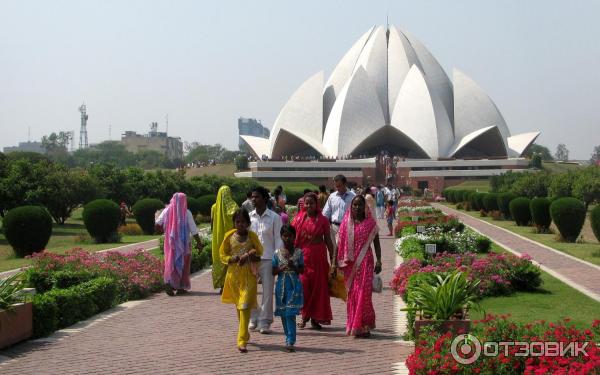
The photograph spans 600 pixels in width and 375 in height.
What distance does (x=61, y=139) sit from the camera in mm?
105438

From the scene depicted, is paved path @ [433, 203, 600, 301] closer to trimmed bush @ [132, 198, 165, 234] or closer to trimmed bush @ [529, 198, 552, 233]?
trimmed bush @ [529, 198, 552, 233]

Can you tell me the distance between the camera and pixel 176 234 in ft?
27.2

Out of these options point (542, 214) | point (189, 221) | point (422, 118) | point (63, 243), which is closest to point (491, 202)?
point (542, 214)

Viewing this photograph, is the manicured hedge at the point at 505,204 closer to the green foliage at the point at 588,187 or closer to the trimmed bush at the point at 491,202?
the trimmed bush at the point at 491,202

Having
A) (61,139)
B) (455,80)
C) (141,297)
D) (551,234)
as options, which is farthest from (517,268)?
(61,139)

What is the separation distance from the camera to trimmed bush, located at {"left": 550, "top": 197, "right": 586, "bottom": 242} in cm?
1434

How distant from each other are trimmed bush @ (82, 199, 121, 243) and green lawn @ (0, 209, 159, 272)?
0.25 meters

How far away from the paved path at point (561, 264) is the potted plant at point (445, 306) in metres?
2.95

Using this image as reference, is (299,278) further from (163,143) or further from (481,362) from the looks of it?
(163,143)

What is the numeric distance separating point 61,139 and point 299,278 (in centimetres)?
10438

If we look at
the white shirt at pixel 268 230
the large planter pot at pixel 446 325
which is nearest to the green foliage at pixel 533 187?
the white shirt at pixel 268 230

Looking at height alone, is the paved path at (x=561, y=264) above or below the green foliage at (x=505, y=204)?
below

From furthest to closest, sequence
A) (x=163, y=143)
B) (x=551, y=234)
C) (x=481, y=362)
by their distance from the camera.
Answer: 1. (x=163, y=143)
2. (x=551, y=234)
3. (x=481, y=362)

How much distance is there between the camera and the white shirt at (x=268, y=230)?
236 inches
